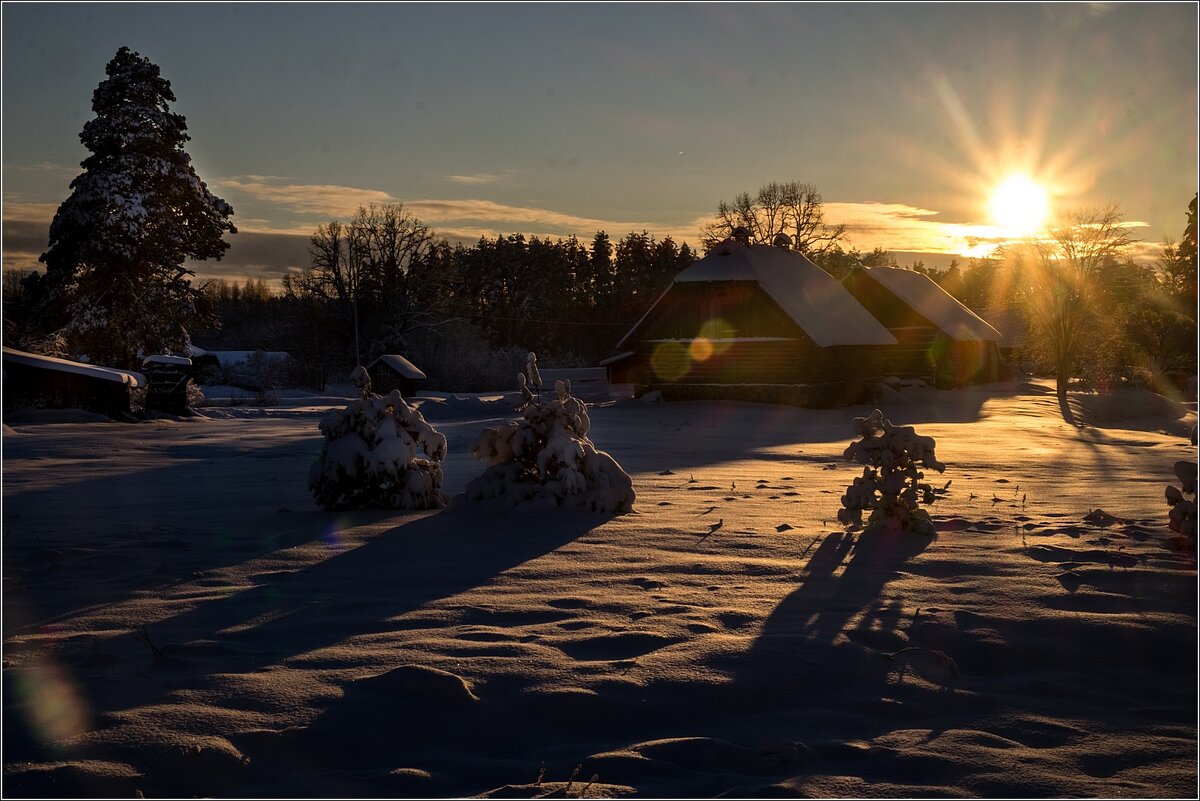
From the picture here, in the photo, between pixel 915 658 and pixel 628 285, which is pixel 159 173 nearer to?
pixel 915 658

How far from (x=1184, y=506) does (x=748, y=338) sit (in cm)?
2624

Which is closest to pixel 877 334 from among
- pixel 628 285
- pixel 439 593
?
pixel 439 593

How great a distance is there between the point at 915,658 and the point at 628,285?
8870 cm

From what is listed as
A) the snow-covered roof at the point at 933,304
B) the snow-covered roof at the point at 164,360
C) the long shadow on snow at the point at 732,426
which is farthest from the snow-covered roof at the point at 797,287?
the snow-covered roof at the point at 164,360

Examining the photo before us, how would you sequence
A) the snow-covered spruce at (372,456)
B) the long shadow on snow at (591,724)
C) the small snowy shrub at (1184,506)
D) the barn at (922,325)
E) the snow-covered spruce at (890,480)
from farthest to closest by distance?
1. the barn at (922,325)
2. the snow-covered spruce at (372,456)
3. the snow-covered spruce at (890,480)
4. the small snowy shrub at (1184,506)
5. the long shadow on snow at (591,724)

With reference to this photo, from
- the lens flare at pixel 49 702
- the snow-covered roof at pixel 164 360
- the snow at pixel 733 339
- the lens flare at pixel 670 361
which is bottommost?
the lens flare at pixel 49 702

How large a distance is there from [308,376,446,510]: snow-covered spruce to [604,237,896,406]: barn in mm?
23357

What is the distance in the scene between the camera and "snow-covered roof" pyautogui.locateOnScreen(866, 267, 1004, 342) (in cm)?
4266

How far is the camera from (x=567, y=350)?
8462cm

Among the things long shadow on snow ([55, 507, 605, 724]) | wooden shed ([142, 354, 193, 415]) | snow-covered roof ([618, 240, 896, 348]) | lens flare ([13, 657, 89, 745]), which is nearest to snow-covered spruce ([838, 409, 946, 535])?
long shadow on snow ([55, 507, 605, 724])

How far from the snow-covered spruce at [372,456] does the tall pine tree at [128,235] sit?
88.9 ft

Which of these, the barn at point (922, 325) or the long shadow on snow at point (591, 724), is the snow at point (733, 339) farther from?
the long shadow on snow at point (591, 724)

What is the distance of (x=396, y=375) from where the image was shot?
1693 inches

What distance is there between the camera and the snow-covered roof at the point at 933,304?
4266cm
